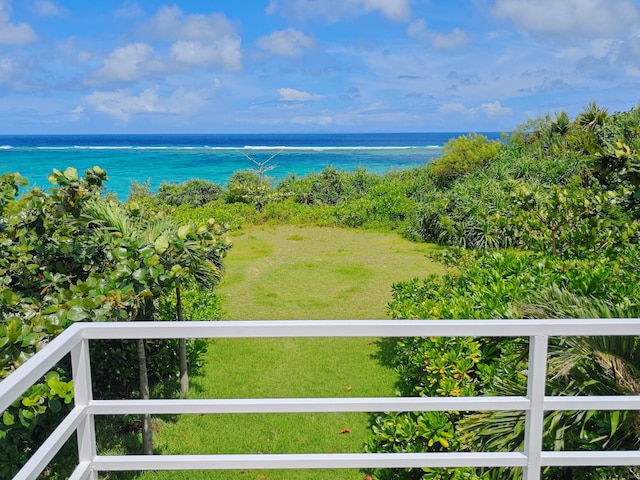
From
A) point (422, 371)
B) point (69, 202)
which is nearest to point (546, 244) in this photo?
point (422, 371)

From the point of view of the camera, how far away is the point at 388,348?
6480mm

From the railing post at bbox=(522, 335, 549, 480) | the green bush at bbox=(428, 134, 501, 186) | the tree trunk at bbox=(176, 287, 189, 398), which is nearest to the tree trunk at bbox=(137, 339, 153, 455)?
the tree trunk at bbox=(176, 287, 189, 398)

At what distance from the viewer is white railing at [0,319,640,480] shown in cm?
153

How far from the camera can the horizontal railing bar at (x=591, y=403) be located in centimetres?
156

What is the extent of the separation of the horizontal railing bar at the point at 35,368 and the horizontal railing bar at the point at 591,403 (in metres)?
1.30

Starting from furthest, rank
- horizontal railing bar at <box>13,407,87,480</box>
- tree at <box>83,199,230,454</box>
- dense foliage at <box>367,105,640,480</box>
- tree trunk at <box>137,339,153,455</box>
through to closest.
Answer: tree trunk at <box>137,339,153,455</box>, tree at <box>83,199,230,454</box>, dense foliage at <box>367,105,640,480</box>, horizontal railing bar at <box>13,407,87,480</box>

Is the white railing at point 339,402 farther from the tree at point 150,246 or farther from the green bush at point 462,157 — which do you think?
the green bush at point 462,157

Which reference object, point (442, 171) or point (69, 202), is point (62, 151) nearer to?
point (442, 171)

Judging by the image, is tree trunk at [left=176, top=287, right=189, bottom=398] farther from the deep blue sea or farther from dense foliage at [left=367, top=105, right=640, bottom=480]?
the deep blue sea

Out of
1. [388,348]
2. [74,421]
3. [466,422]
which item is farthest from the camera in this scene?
[388,348]

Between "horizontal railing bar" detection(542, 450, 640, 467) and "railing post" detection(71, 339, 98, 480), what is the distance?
1320 mm

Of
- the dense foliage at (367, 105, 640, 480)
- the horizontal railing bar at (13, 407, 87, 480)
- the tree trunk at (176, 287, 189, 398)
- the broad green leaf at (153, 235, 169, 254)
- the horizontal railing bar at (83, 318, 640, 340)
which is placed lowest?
the tree trunk at (176, 287, 189, 398)

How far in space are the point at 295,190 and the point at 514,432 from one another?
1781cm

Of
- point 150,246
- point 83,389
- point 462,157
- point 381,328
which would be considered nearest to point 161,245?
point 150,246
